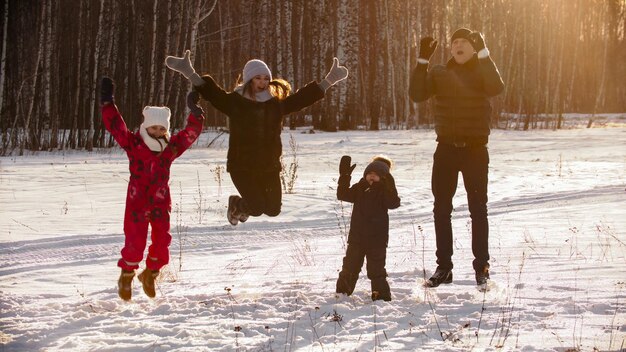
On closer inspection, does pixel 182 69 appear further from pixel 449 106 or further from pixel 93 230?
pixel 93 230

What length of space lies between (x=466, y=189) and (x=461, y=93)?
31.1 inches

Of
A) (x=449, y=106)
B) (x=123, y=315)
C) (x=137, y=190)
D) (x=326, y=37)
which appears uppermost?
(x=326, y=37)

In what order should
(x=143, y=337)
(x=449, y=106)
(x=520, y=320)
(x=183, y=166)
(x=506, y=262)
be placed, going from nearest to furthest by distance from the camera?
1. (x=143, y=337)
2. (x=520, y=320)
3. (x=449, y=106)
4. (x=506, y=262)
5. (x=183, y=166)

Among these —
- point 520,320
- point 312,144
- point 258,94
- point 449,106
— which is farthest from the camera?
point 312,144

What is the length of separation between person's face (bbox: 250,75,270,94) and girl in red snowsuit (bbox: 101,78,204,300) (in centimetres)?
51

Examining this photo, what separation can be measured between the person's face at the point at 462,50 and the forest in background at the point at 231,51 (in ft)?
41.4

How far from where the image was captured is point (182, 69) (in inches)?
225

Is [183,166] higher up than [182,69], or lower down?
lower down

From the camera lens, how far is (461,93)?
630 centimetres

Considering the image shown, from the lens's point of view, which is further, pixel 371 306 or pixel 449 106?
pixel 449 106

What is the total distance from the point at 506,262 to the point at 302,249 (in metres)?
2.23

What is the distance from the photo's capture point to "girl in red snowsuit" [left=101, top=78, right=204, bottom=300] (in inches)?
214

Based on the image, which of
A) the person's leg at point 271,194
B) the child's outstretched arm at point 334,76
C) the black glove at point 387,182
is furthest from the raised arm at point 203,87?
the black glove at point 387,182

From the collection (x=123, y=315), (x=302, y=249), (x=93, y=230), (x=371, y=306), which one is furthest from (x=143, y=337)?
(x=93, y=230)
